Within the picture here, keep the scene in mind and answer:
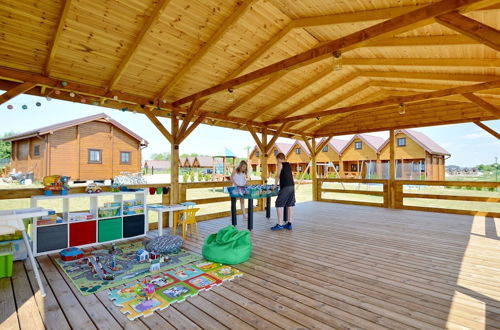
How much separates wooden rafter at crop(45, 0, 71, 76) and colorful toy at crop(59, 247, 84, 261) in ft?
10.2

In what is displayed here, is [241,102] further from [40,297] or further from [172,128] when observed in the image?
[40,297]

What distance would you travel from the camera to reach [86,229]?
4555 mm

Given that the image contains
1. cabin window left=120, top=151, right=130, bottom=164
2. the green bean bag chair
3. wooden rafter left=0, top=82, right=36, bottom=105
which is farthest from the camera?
cabin window left=120, top=151, right=130, bottom=164

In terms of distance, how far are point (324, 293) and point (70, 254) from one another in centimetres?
364

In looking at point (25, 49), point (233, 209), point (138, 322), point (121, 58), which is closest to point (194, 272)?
point (138, 322)

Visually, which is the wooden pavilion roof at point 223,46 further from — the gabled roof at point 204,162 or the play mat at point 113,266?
the gabled roof at point 204,162

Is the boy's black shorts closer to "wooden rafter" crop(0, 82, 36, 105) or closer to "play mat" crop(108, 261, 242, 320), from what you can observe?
"play mat" crop(108, 261, 242, 320)

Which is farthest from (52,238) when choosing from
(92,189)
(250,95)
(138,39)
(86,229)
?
(250,95)

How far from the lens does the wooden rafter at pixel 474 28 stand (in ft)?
8.89

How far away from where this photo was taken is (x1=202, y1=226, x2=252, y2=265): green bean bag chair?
3711 mm

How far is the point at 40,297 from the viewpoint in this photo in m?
2.75

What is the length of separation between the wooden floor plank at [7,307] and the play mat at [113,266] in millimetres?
549

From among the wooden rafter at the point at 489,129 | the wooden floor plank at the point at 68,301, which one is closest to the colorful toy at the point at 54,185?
the wooden floor plank at the point at 68,301

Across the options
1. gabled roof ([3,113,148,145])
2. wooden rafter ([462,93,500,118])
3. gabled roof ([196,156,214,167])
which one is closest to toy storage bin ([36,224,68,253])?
wooden rafter ([462,93,500,118])
